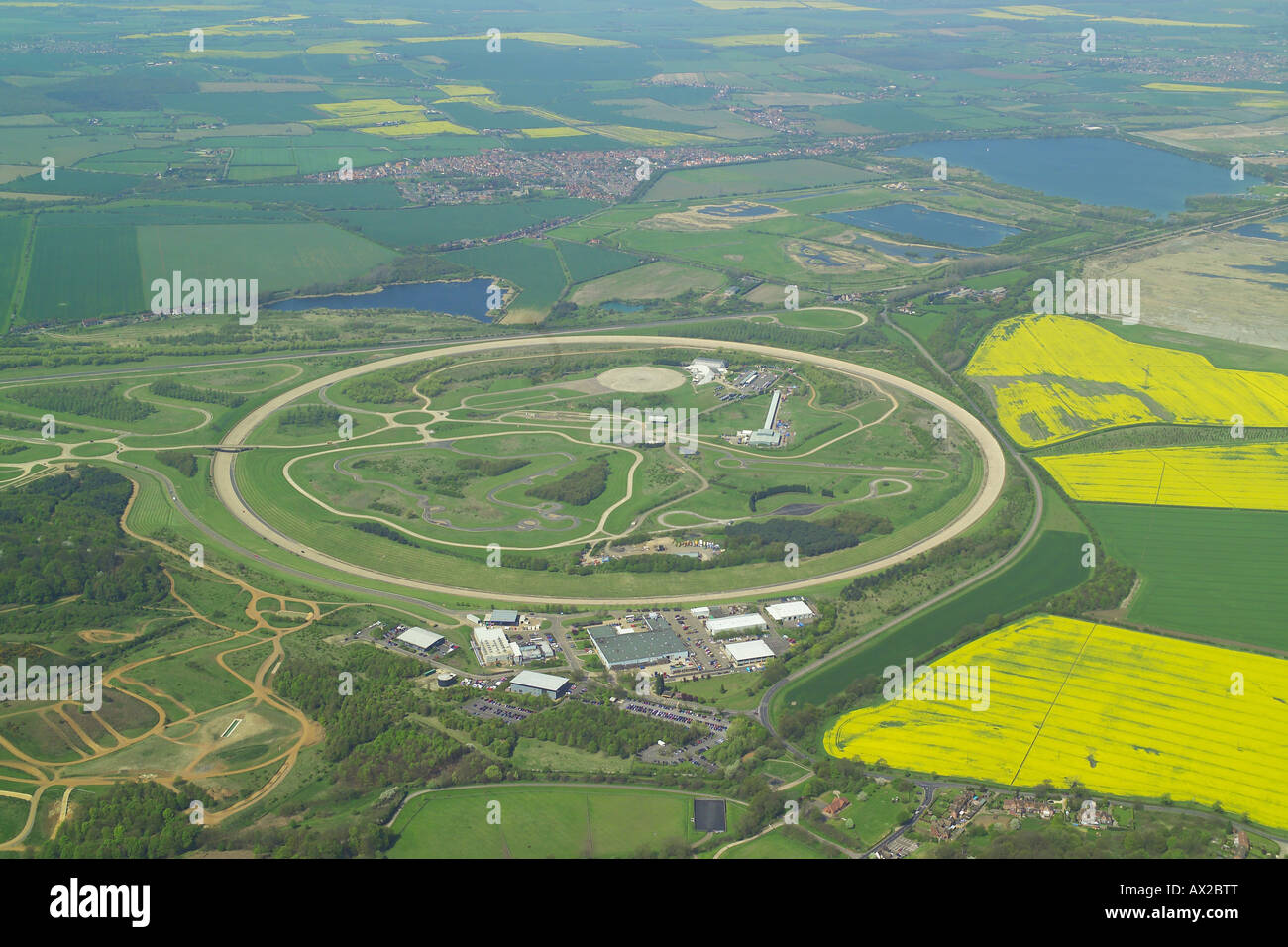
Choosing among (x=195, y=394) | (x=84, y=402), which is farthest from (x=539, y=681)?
(x=84, y=402)

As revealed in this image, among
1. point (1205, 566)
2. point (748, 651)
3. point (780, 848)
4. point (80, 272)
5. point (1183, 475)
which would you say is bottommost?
point (780, 848)

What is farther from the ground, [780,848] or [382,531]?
[382,531]

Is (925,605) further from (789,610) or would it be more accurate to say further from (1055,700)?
(1055,700)

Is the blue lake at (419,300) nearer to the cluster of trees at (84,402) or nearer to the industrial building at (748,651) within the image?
the cluster of trees at (84,402)

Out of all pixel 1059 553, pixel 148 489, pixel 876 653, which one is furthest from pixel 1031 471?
pixel 148 489

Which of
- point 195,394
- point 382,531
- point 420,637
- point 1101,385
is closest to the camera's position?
point 420,637
